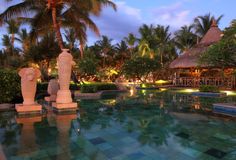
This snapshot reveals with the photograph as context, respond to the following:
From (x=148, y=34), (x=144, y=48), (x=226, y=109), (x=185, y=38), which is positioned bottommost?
(x=226, y=109)

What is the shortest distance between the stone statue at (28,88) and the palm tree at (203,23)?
2984 centimetres

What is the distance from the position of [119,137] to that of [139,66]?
17.2 metres

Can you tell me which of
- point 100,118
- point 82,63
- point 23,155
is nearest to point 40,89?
point 82,63

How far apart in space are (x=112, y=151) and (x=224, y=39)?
7552mm

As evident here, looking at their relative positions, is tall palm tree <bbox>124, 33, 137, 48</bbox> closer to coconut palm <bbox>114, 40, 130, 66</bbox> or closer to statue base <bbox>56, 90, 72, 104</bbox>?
coconut palm <bbox>114, 40, 130, 66</bbox>

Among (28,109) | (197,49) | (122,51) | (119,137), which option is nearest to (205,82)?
(197,49)

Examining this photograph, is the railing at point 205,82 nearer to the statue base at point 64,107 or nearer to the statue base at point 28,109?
the statue base at point 64,107

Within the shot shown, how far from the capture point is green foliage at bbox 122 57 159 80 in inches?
893

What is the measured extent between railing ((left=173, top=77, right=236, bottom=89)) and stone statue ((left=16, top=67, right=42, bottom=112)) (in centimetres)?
1768

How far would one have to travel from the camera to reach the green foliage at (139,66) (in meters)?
22.7

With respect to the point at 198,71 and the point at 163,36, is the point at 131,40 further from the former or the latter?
the point at 198,71

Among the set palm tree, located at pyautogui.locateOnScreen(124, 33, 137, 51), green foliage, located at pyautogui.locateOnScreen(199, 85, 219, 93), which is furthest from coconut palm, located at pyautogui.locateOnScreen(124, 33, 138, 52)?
green foliage, located at pyautogui.locateOnScreen(199, 85, 219, 93)

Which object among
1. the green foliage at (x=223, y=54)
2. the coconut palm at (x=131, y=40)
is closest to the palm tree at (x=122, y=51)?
the coconut palm at (x=131, y=40)

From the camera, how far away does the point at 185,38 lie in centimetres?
3447
